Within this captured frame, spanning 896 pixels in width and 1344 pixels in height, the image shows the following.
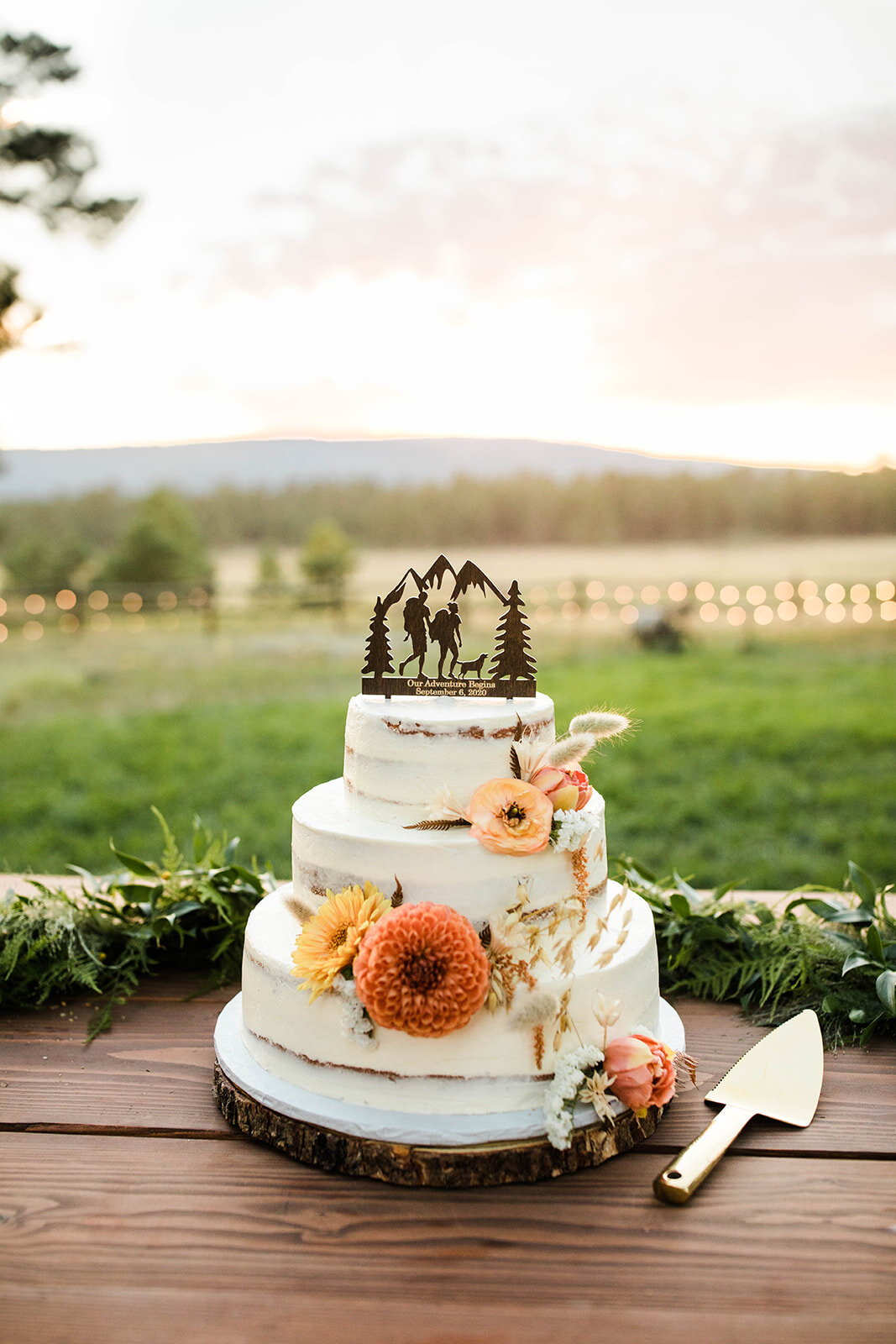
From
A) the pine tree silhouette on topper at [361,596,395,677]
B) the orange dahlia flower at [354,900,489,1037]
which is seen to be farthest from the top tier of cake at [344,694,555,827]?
the orange dahlia flower at [354,900,489,1037]

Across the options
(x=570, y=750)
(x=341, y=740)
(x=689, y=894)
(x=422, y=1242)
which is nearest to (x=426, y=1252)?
(x=422, y=1242)

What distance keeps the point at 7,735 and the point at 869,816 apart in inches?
207

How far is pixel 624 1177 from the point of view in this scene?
144cm

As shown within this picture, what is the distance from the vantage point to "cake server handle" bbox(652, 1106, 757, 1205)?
1.38 meters

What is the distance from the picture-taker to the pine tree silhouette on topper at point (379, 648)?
5.73ft

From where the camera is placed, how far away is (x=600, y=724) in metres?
1.58

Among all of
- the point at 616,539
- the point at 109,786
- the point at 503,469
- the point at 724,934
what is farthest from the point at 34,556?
the point at 724,934

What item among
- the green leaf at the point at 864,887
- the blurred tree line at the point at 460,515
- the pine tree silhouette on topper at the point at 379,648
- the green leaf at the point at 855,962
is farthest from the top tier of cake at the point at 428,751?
the blurred tree line at the point at 460,515

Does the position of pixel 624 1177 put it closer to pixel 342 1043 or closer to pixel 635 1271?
pixel 635 1271

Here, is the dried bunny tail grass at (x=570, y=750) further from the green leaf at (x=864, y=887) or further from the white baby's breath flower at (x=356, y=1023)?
the green leaf at (x=864, y=887)

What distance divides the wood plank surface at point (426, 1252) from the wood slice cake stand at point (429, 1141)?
0.02 m

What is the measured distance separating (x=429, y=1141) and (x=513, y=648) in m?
0.81

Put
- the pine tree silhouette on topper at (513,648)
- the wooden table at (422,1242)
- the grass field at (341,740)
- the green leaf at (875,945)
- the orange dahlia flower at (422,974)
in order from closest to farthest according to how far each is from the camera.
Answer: the wooden table at (422,1242), the orange dahlia flower at (422,974), the pine tree silhouette on topper at (513,648), the green leaf at (875,945), the grass field at (341,740)

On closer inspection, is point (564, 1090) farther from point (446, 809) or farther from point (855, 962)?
point (855, 962)
